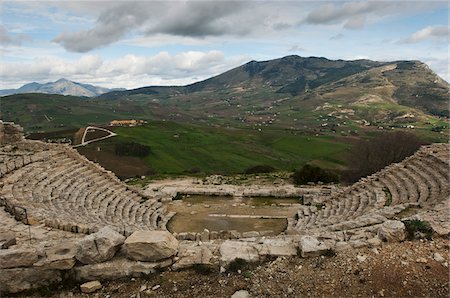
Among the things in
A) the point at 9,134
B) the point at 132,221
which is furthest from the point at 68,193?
the point at 9,134

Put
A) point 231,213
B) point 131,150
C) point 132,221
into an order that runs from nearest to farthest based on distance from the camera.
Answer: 1. point 132,221
2. point 231,213
3. point 131,150

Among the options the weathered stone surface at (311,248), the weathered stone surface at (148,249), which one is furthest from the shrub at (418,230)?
the weathered stone surface at (148,249)

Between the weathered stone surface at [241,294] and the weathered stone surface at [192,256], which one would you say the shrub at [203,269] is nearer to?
the weathered stone surface at [192,256]

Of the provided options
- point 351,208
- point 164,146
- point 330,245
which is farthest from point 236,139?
point 330,245

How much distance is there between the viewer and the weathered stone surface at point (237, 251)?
35.2 ft

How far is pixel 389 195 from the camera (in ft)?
77.4

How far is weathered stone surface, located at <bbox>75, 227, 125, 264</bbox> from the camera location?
1033cm

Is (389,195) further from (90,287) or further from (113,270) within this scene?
(90,287)

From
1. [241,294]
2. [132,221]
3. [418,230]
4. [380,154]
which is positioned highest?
[418,230]

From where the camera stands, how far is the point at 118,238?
11008mm

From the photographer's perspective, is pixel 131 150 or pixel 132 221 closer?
pixel 132 221

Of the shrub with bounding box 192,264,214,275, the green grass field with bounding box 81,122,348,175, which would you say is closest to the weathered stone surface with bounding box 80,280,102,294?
the shrub with bounding box 192,264,214,275

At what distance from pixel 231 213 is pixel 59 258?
700 inches

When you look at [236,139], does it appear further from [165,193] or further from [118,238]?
[118,238]
